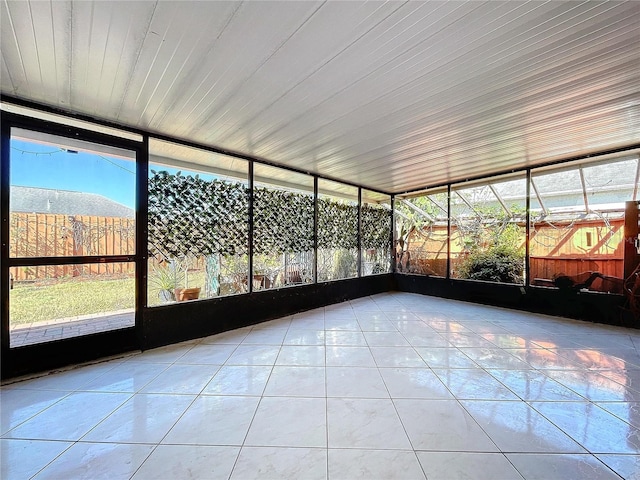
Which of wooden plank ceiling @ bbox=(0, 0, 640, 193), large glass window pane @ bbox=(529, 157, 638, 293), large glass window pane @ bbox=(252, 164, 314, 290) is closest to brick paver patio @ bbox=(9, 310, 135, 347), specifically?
large glass window pane @ bbox=(252, 164, 314, 290)

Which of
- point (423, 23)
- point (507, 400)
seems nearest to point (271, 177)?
point (423, 23)

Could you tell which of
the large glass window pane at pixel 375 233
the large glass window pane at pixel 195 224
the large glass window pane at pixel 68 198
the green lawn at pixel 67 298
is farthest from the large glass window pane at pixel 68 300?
the large glass window pane at pixel 375 233

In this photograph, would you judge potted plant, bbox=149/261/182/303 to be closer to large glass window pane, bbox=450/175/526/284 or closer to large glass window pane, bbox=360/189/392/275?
large glass window pane, bbox=360/189/392/275

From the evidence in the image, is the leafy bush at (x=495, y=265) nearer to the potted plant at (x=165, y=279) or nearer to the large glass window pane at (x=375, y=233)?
the large glass window pane at (x=375, y=233)

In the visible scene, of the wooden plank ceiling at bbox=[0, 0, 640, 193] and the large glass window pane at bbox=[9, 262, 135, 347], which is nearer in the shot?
the wooden plank ceiling at bbox=[0, 0, 640, 193]

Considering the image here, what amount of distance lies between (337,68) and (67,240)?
130 inches

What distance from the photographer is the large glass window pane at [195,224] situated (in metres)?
3.39

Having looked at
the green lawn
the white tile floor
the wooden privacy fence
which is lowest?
the white tile floor

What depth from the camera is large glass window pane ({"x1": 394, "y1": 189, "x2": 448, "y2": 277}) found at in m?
6.56

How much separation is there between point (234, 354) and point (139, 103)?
9.48ft

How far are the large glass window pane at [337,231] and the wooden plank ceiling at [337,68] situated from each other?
2157 millimetres

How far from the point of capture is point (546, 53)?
194 cm

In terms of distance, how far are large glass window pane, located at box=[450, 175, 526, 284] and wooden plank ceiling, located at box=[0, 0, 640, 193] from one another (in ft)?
7.18

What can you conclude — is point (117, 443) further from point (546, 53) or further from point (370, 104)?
point (546, 53)
